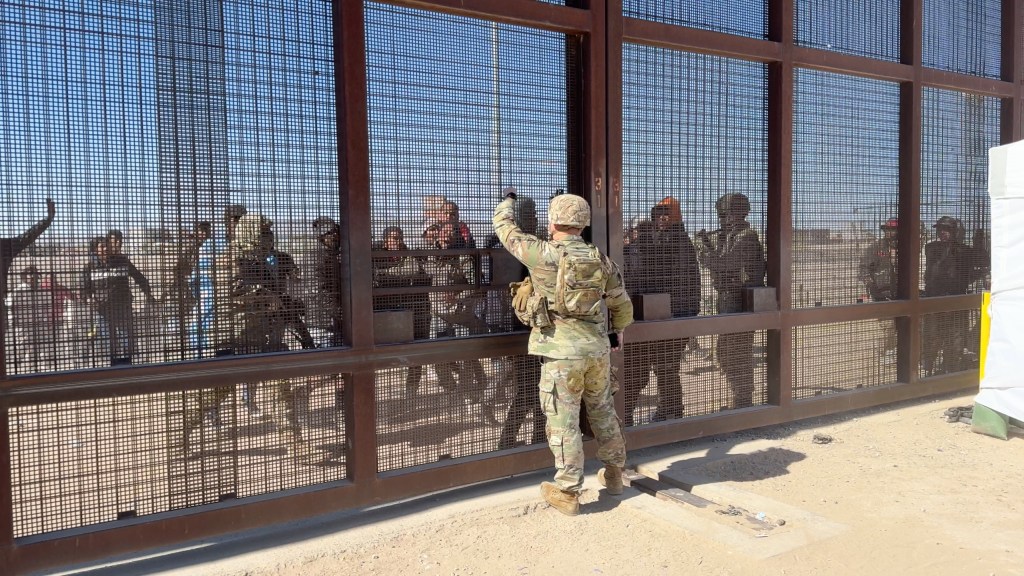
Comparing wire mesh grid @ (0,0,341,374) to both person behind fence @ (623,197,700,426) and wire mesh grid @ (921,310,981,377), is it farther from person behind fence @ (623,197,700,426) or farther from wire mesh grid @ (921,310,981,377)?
wire mesh grid @ (921,310,981,377)

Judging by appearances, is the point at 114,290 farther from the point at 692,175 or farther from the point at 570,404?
the point at 692,175

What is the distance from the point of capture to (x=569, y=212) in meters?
3.92

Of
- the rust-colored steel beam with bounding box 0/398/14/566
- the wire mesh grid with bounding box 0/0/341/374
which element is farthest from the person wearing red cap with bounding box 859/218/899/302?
the rust-colored steel beam with bounding box 0/398/14/566

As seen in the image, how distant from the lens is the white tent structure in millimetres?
4988

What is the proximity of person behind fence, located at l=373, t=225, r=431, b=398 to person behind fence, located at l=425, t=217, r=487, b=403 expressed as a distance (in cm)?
5

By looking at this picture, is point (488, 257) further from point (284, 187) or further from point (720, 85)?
point (720, 85)

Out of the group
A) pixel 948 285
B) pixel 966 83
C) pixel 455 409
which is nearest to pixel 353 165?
pixel 455 409

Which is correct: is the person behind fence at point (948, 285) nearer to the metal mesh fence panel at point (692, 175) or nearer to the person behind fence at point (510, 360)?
the metal mesh fence panel at point (692, 175)

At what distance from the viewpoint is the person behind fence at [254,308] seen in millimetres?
3551

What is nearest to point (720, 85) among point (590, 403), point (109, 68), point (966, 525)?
point (590, 403)

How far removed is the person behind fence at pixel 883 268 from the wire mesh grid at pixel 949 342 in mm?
417

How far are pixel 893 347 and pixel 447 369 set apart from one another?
4196 millimetres

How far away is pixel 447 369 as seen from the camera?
4.19 meters

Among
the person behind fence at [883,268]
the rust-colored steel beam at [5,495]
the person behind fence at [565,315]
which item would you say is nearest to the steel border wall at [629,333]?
the rust-colored steel beam at [5,495]
